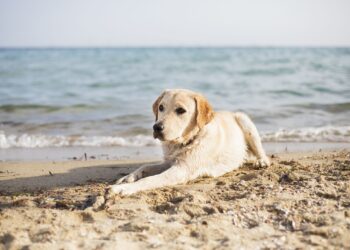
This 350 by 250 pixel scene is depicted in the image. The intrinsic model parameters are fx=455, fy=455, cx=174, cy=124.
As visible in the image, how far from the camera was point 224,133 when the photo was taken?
19.7 ft

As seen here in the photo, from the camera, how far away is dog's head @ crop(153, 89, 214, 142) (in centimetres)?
510

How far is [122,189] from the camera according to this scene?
474 centimetres

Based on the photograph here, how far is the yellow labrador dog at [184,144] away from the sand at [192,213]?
0.17 metres

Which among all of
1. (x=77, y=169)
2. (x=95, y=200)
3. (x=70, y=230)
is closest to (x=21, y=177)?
(x=77, y=169)

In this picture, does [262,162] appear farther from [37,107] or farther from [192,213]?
[37,107]

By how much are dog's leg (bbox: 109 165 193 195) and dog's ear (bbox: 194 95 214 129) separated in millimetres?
565

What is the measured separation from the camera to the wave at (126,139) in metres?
8.73

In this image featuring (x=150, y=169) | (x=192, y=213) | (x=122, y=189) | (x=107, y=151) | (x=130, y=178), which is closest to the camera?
(x=192, y=213)

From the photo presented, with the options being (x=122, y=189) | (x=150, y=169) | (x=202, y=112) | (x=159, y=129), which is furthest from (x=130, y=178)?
(x=202, y=112)

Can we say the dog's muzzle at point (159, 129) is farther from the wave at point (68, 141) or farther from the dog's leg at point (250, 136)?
the wave at point (68, 141)

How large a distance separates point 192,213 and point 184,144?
1458 millimetres

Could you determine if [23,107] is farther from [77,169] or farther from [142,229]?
[142,229]

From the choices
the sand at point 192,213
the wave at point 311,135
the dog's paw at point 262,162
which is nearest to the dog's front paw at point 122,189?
the sand at point 192,213

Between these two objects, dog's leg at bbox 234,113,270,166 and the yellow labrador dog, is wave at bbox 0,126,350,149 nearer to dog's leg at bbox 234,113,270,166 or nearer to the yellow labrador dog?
dog's leg at bbox 234,113,270,166
